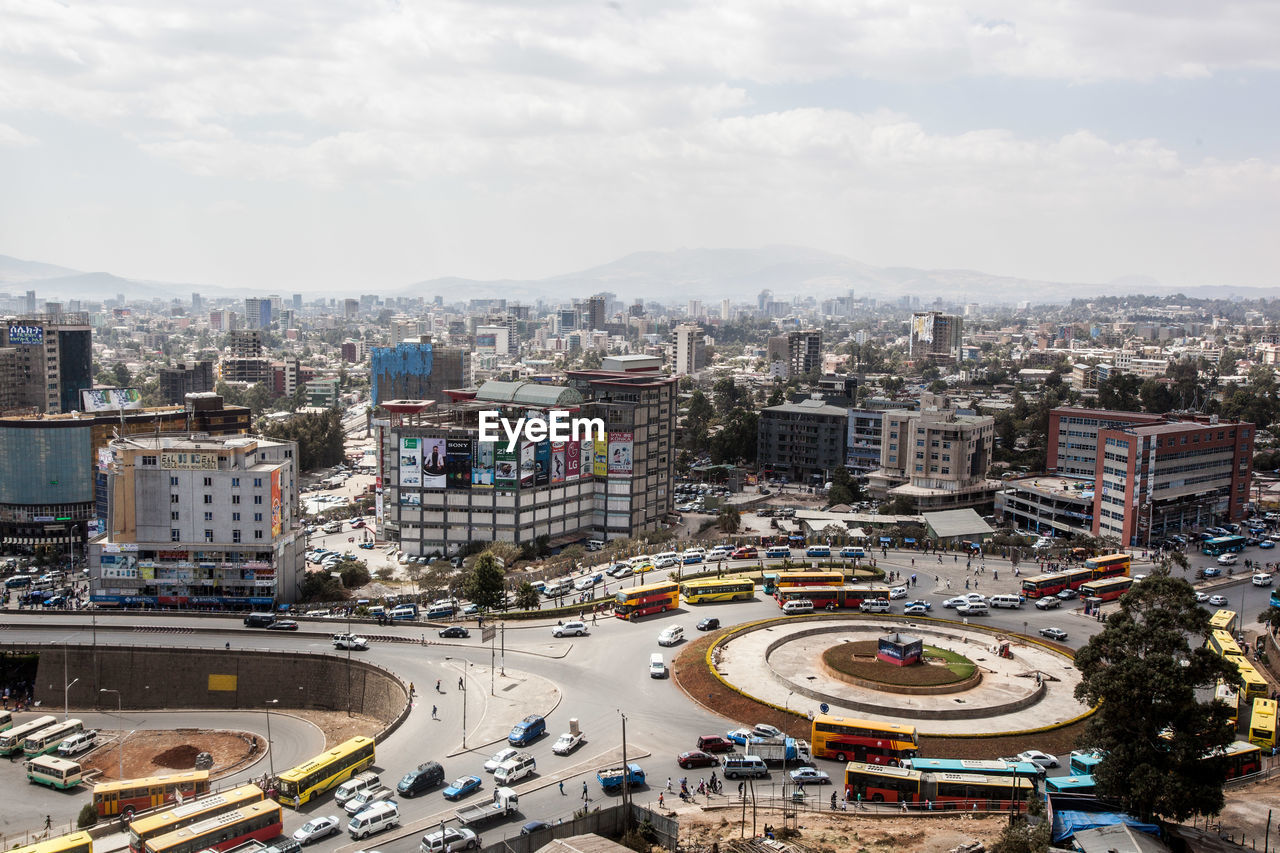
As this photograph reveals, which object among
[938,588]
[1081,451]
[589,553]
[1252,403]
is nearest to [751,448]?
[1081,451]

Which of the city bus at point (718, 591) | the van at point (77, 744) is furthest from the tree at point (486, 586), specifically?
the van at point (77, 744)

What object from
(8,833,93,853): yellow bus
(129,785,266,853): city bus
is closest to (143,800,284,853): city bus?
(129,785,266,853): city bus

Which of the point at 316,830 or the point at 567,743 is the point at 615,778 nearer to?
the point at 567,743

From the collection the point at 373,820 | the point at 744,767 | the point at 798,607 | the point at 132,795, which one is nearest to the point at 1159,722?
the point at 744,767

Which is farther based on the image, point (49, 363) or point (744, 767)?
point (49, 363)

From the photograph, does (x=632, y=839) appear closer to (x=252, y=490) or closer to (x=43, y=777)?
(x=43, y=777)
